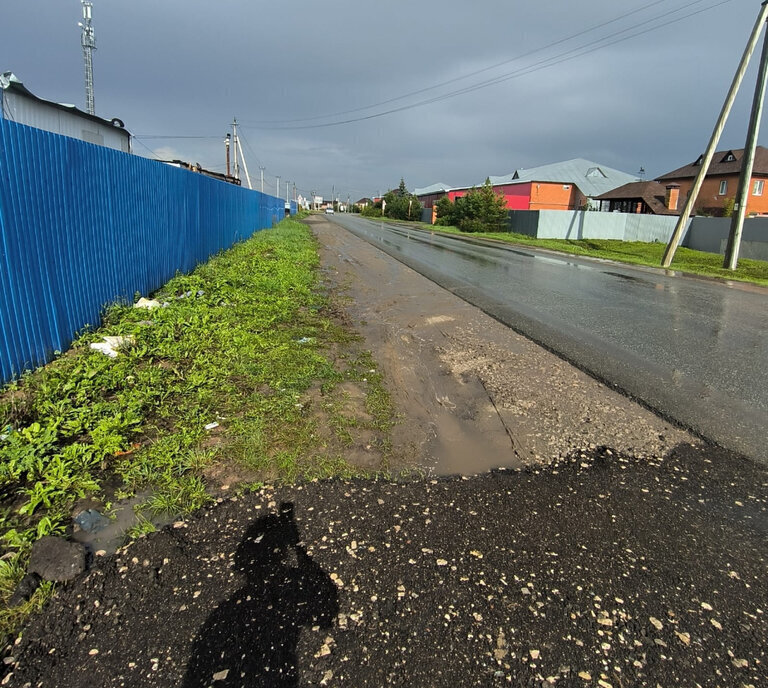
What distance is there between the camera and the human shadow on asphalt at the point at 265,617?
1830 mm

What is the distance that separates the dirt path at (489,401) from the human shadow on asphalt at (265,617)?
127 centimetres

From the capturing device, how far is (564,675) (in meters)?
1.84

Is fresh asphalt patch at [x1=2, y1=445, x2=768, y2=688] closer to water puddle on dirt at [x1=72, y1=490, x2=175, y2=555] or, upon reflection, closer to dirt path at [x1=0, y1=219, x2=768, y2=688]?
dirt path at [x1=0, y1=219, x2=768, y2=688]

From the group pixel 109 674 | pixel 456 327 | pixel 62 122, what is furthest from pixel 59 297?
pixel 62 122

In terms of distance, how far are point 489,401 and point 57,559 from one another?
11.4 feet

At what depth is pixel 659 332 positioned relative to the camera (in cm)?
723

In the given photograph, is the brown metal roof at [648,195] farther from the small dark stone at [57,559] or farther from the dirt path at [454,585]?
the small dark stone at [57,559]

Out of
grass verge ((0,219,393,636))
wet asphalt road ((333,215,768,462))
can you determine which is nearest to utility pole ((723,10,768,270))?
wet asphalt road ((333,215,768,462))

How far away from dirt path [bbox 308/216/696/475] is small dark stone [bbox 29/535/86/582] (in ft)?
6.70

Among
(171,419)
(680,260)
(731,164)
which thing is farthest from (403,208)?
(171,419)

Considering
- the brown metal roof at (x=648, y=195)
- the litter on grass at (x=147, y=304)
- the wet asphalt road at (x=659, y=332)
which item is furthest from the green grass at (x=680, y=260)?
the brown metal roof at (x=648, y=195)

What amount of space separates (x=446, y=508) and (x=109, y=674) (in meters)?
1.78

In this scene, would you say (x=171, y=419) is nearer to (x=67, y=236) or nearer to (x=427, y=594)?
(x=427, y=594)

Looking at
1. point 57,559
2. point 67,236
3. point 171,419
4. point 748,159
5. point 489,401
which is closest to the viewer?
point 57,559
